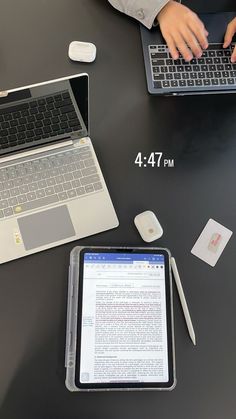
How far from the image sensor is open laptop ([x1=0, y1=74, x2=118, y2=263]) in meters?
0.71

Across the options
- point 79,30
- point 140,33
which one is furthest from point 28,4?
point 140,33

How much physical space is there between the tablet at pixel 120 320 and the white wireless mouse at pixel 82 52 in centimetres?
41

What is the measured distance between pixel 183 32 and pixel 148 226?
42cm

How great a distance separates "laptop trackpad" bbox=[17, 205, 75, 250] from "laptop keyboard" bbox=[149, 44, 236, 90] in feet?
1.09

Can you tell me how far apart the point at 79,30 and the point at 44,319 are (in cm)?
61

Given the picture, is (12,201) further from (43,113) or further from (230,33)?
(230,33)

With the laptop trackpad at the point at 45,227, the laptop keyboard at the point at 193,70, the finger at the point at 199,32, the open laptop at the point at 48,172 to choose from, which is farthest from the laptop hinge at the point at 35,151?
the finger at the point at 199,32

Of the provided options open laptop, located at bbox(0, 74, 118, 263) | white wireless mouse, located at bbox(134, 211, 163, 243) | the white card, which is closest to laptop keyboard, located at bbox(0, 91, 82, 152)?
open laptop, located at bbox(0, 74, 118, 263)

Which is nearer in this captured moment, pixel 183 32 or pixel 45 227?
pixel 45 227

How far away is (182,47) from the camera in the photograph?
2.70ft

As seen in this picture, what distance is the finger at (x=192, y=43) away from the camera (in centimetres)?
82

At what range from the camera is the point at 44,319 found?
68 centimetres

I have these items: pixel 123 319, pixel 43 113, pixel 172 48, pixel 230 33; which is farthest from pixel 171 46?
pixel 123 319

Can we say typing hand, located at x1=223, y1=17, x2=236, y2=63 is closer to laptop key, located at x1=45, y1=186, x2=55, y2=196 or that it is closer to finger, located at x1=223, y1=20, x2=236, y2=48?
finger, located at x1=223, y1=20, x2=236, y2=48
